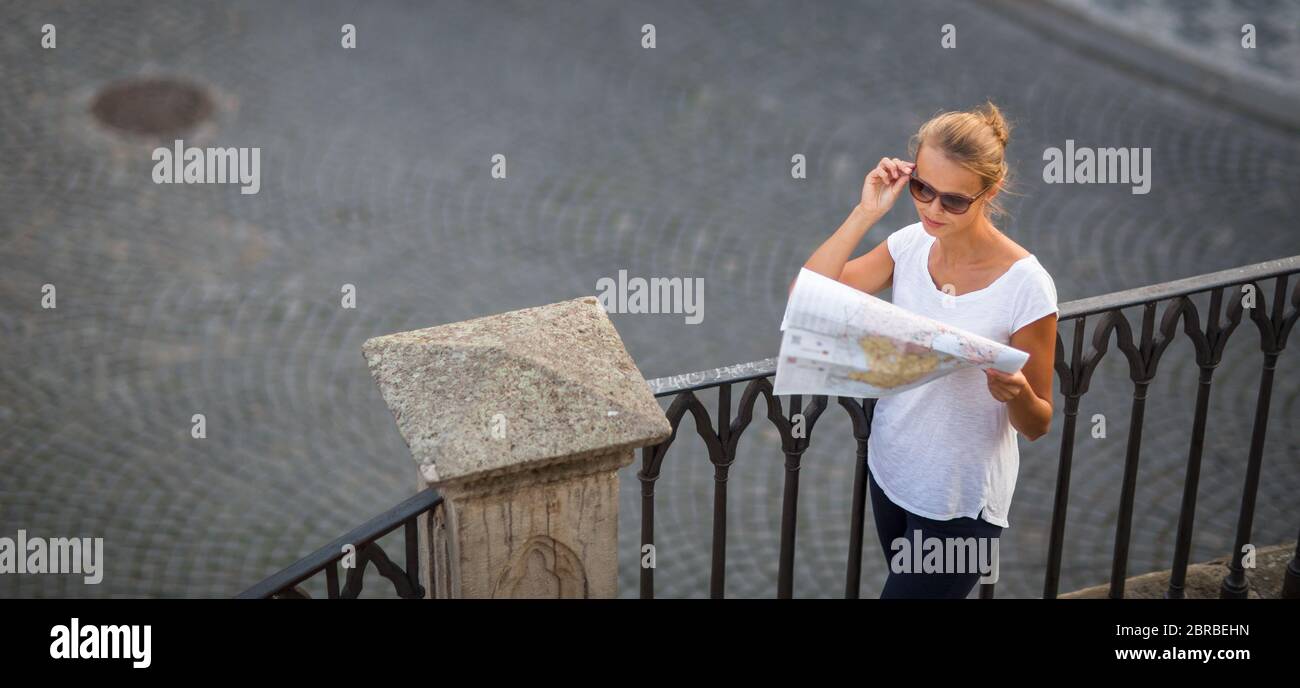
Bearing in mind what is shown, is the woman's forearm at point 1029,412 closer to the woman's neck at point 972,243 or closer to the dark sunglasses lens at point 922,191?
the woman's neck at point 972,243

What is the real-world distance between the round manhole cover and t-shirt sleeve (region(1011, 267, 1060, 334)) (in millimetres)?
7747

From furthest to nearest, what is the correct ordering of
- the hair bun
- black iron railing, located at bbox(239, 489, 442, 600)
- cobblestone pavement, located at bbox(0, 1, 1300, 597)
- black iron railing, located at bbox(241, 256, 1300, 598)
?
1. cobblestone pavement, located at bbox(0, 1, 1300, 597)
2. the hair bun
3. black iron railing, located at bbox(241, 256, 1300, 598)
4. black iron railing, located at bbox(239, 489, 442, 600)

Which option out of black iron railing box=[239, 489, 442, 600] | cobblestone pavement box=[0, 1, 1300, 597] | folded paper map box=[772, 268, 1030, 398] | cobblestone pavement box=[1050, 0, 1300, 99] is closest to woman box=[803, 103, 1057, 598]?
folded paper map box=[772, 268, 1030, 398]

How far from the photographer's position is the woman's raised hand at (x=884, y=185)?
411cm

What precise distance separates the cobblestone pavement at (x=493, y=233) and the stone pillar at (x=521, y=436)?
3.02 m

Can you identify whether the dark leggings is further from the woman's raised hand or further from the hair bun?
the hair bun

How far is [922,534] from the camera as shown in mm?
4148

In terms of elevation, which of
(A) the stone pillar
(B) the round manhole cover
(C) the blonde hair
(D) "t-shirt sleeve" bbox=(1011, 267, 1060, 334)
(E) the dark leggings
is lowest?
(E) the dark leggings

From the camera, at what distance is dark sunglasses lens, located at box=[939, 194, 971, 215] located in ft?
12.6

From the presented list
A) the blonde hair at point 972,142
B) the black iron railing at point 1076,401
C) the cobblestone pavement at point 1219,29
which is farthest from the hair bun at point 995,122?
the cobblestone pavement at point 1219,29

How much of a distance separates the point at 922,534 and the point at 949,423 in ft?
1.13

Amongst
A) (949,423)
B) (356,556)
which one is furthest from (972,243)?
(356,556)

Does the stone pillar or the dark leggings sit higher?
the stone pillar

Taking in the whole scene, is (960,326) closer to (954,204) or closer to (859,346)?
(954,204)
